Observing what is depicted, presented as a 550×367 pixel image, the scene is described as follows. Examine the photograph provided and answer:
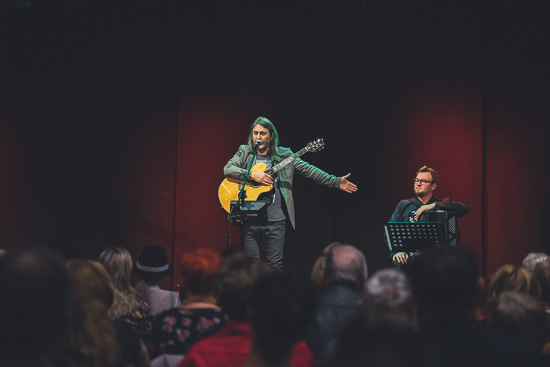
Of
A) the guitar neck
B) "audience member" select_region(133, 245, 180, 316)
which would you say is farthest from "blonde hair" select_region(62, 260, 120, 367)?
the guitar neck

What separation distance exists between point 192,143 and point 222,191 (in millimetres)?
1151

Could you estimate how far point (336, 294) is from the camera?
2615 millimetres

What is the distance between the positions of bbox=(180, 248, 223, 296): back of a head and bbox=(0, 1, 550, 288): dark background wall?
425 centimetres

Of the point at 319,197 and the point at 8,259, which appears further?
the point at 319,197

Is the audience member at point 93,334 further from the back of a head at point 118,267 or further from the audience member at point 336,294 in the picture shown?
the back of a head at point 118,267

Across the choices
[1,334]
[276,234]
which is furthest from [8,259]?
[276,234]

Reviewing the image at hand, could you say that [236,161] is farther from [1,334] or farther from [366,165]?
[1,334]

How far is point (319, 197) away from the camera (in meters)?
6.97

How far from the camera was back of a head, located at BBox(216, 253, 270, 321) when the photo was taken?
2.16 metres

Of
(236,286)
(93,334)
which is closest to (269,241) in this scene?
(236,286)

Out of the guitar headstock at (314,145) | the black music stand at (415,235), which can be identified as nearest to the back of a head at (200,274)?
the black music stand at (415,235)

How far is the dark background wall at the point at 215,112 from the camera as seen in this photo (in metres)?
6.45

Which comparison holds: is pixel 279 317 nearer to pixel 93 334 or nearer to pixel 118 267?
pixel 93 334

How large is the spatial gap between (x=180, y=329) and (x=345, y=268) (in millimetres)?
779
